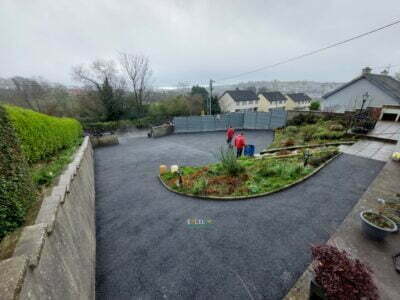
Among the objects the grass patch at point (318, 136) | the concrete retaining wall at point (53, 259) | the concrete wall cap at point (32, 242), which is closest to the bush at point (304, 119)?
the grass patch at point (318, 136)

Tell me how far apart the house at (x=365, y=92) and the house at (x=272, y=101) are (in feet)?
67.3

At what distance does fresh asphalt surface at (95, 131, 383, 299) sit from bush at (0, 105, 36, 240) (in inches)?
72.3

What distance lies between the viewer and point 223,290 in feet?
8.84

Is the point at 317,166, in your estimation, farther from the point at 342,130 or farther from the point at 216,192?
the point at 342,130

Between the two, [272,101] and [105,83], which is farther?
[272,101]

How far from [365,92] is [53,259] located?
22273 mm

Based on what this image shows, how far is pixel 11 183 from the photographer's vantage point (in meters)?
2.12

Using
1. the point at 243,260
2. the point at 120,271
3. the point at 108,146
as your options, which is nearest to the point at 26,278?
the point at 120,271

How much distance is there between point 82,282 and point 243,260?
266 centimetres

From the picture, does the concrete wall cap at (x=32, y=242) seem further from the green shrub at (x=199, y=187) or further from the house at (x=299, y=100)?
the house at (x=299, y=100)

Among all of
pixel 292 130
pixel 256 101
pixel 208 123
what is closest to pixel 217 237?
pixel 292 130

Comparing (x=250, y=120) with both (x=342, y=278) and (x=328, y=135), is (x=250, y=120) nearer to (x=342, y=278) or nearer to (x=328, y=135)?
(x=328, y=135)

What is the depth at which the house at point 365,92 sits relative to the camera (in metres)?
14.1

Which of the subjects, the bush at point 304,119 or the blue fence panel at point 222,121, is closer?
the bush at point 304,119
